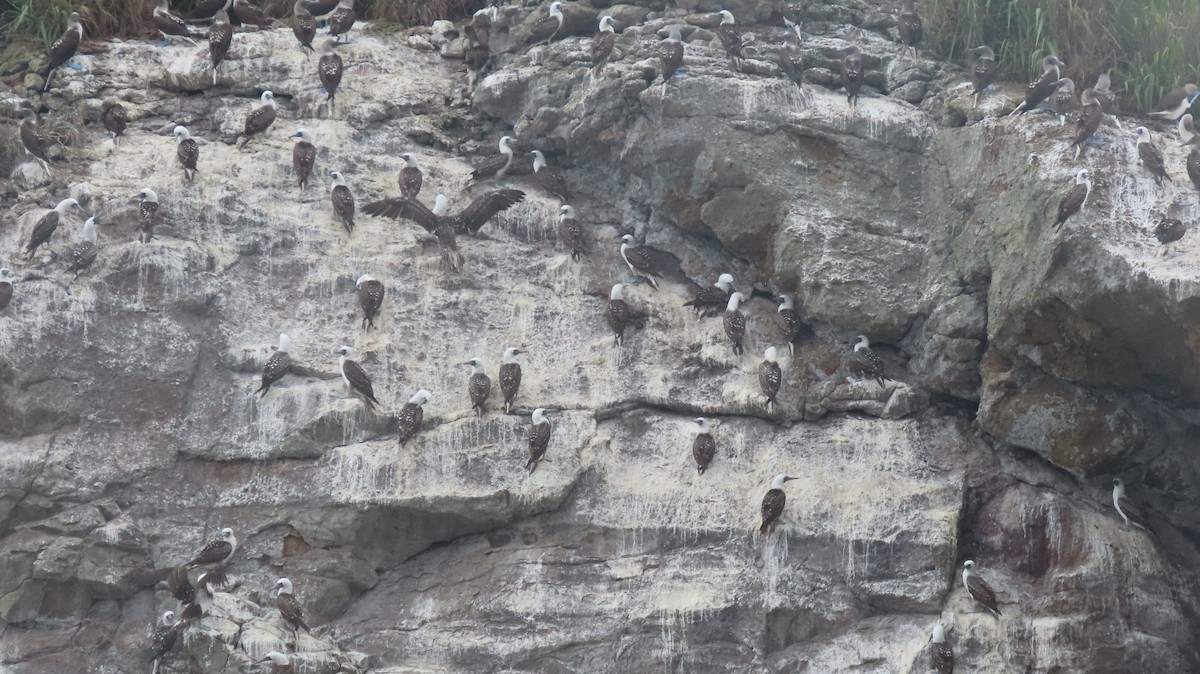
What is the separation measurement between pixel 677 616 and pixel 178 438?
4.98m

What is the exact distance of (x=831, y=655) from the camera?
13.0 metres

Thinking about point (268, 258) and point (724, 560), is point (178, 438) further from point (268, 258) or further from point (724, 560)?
point (724, 560)

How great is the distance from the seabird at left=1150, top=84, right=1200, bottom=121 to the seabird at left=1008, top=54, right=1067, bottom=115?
3.62ft

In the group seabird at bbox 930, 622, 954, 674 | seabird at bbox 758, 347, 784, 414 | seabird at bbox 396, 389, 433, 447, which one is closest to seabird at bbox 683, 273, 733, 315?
seabird at bbox 758, 347, 784, 414

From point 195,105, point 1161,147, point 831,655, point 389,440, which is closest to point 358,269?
point 389,440

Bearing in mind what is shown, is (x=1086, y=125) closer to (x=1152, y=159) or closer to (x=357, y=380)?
(x=1152, y=159)

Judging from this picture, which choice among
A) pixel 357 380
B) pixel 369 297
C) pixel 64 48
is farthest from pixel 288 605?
pixel 64 48

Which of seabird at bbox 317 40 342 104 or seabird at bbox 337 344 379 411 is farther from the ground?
seabird at bbox 317 40 342 104

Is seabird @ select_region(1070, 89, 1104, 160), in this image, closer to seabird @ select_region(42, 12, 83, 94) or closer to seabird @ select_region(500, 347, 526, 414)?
seabird @ select_region(500, 347, 526, 414)

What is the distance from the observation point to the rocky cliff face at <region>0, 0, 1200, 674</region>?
13.0 metres

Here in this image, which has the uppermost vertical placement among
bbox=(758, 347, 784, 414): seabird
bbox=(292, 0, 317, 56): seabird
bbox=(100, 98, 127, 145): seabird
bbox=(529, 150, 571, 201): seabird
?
bbox=(292, 0, 317, 56): seabird

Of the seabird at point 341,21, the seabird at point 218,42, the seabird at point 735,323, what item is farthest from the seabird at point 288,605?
the seabird at point 341,21

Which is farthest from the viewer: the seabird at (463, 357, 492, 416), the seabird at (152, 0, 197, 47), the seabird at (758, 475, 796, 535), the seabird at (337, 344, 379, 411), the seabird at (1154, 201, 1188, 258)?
the seabird at (152, 0, 197, 47)

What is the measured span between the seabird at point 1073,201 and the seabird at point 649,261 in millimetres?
4000
